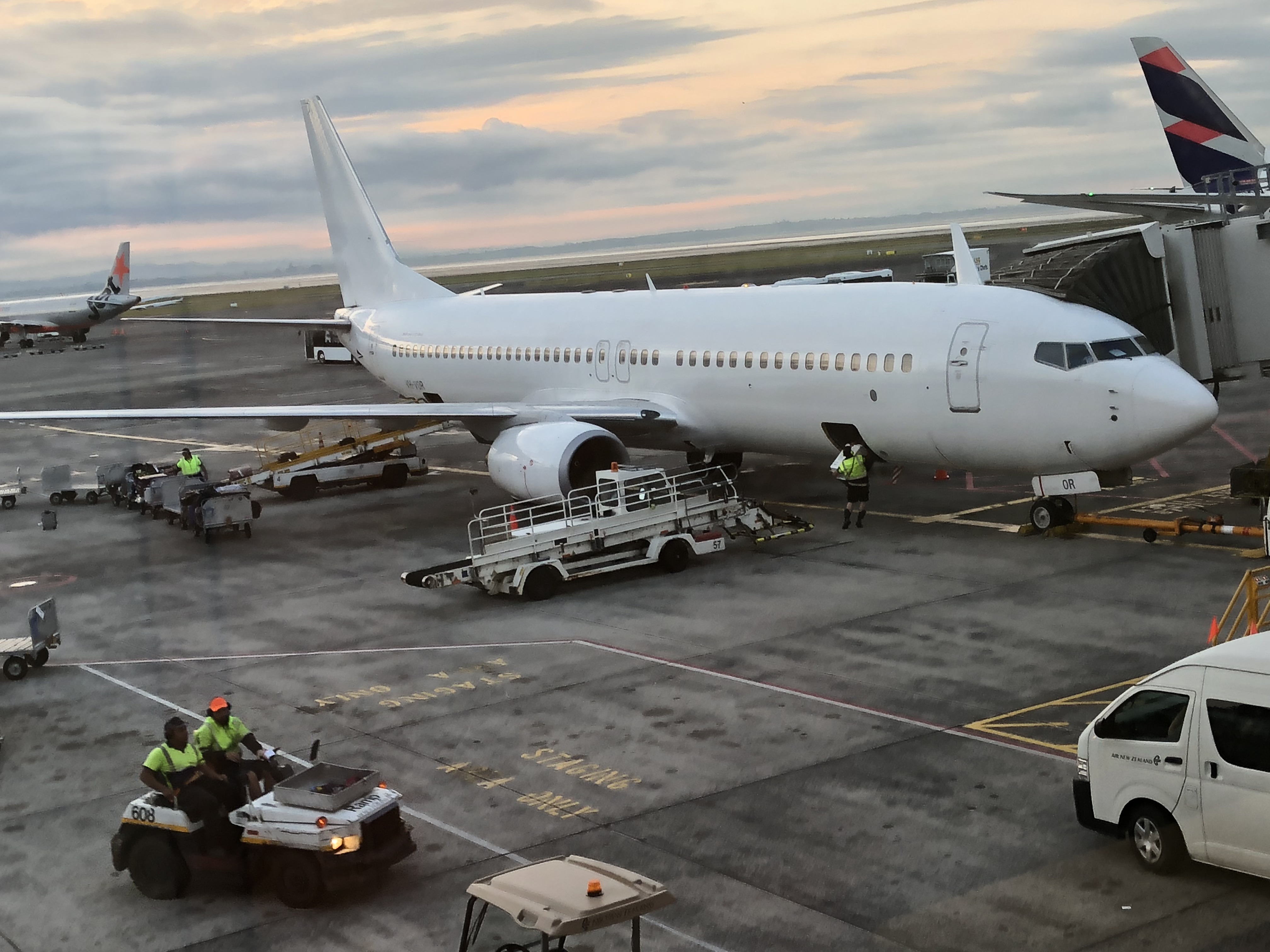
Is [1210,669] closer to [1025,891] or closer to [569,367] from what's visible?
[1025,891]

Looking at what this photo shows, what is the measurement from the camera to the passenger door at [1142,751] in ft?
37.6

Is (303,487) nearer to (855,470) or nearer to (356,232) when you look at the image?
(356,232)

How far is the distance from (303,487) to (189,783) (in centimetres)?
2353

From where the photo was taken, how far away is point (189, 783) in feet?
40.9

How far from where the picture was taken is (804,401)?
2606 centimetres

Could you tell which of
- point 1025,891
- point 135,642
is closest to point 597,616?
point 135,642

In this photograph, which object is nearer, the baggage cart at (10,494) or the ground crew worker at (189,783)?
Result: the ground crew worker at (189,783)

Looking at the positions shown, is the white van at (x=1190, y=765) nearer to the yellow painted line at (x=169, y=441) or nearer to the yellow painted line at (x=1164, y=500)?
the yellow painted line at (x=1164, y=500)

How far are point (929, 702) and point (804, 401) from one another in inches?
407

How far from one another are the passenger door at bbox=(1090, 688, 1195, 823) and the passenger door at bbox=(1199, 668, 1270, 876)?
9.1 inches

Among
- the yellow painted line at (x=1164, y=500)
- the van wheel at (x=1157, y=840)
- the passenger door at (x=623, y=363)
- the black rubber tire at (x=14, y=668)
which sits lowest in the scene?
the yellow painted line at (x=1164, y=500)

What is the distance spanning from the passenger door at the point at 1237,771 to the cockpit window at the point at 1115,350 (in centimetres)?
1252

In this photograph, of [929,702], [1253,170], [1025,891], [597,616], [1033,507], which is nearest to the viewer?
[1025,891]

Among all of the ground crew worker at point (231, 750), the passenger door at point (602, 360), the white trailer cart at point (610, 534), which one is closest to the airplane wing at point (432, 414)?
the passenger door at point (602, 360)
